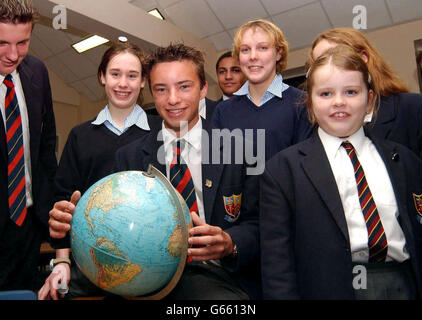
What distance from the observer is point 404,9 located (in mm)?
5039

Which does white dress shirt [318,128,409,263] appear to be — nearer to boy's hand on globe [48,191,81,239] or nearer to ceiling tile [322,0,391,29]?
boy's hand on globe [48,191,81,239]

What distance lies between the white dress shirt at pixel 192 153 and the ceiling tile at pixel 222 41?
463 centimetres

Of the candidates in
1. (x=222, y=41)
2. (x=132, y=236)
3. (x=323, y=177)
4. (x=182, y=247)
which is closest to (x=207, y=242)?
(x=182, y=247)

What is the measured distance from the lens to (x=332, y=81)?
63.6 inches

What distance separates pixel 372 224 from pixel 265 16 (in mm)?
4652

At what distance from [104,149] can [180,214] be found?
0.98 metres

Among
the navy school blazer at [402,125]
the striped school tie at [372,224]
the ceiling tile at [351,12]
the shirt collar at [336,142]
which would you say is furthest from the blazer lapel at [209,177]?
the ceiling tile at [351,12]

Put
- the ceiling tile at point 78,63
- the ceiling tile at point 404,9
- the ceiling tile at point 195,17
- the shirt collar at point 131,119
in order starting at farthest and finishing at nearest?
the ceiling tile at point 78,63 → the ceiling tile at point 195,17 → the ceiling tile at point 404,9 → the shirt collar at point 131,119

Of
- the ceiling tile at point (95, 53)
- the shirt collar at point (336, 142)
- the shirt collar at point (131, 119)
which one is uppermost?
the ceiling tile at point (95, 53)

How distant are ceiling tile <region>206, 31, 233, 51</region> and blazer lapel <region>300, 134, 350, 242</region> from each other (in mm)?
4957

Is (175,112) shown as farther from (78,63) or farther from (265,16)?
(78,63)

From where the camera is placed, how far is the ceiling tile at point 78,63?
7.62 meters

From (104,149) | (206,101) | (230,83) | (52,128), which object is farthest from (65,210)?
(230,83)

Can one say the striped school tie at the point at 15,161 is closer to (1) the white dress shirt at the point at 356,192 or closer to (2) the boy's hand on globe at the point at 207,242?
(2) the boy's hand on globe at the point at 207,242
